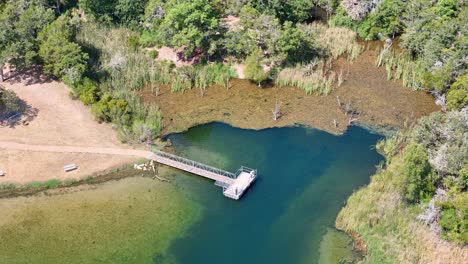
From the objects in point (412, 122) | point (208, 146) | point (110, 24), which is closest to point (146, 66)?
point (110, 24)

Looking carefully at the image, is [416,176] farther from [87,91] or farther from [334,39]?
[87,91]

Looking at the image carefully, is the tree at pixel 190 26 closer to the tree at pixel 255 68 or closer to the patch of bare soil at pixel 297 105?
the tree at pixel 255 68

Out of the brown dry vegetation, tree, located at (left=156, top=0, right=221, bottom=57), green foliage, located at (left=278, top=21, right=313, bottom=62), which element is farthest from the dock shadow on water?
tree, located at (left=156, top=0, right=221, bottom=57)

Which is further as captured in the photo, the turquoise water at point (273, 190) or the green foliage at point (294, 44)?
the green foliage at point (294, 44)

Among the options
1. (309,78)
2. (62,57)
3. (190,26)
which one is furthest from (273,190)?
(62,57)

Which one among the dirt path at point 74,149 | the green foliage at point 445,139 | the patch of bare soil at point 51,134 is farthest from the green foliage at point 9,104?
the green foliage at point 445,139

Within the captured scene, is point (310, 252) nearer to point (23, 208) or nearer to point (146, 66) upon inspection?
point (23, 208)
